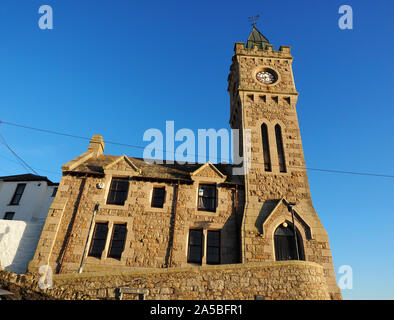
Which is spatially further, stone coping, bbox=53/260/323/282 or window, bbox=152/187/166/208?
window, bbox=152/187/166/208

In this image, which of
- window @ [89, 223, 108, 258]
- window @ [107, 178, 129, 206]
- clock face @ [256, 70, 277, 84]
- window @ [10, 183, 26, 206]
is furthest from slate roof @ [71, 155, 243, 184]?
window @ [10, 183, 26, 206]

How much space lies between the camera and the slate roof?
18734mm

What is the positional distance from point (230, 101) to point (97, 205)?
1699 centimetres

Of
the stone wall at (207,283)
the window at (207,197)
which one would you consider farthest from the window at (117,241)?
the window at (207,197)

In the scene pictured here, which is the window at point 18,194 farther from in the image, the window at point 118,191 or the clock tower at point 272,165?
the clock tower at point 272,165

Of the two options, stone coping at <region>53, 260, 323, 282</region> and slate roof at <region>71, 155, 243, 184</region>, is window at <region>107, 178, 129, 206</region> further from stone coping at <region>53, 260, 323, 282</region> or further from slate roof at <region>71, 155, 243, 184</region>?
stone coping at <region>53, 260, 323, 282</region>

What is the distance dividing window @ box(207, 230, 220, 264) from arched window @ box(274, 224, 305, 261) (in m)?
3.68

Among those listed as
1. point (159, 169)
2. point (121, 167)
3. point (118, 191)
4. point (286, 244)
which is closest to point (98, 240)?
point (118, 191)

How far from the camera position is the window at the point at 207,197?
17.9 metres

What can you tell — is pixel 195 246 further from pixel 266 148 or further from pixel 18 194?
pixel 18 194

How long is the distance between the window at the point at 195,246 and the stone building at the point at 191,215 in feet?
0.20

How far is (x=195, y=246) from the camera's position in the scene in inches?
645

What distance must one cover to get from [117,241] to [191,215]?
5.07 metres

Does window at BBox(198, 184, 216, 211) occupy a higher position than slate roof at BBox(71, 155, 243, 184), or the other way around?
slate roof at BBox(71, 155, 243, 184)
